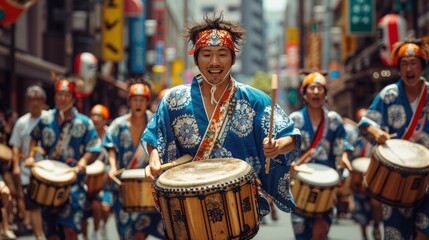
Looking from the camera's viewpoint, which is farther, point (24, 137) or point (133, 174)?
point (24, 137)

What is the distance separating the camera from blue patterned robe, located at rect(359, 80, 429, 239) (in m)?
7.62

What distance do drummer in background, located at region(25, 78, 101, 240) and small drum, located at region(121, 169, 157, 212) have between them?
874 millimetres

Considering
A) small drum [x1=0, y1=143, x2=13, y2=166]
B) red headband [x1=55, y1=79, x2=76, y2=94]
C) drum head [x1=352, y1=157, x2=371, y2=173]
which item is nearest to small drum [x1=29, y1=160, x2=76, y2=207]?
red headband [x1=55, y1=79, x2=76, y2=94]

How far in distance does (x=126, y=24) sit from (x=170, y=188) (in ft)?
117

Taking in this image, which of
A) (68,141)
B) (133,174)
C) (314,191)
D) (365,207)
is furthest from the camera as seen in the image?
(365,207)

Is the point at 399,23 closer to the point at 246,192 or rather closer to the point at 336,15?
the point at 246,192

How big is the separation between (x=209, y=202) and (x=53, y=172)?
4287mm

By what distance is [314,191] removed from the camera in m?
8.40

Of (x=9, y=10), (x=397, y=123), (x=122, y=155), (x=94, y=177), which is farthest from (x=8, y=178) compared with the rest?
(x=397, y=123)

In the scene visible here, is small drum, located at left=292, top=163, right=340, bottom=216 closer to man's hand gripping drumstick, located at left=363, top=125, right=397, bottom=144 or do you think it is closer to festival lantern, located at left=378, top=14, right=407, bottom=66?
man's hand gripping drumstick, located at left=363, top=125, right=397, bottom=144

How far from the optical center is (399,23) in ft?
64.2

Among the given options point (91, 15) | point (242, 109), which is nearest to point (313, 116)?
point (242, 109)

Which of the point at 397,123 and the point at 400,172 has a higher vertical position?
the point at 397,123

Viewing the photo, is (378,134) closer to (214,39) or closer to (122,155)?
(214,39)
